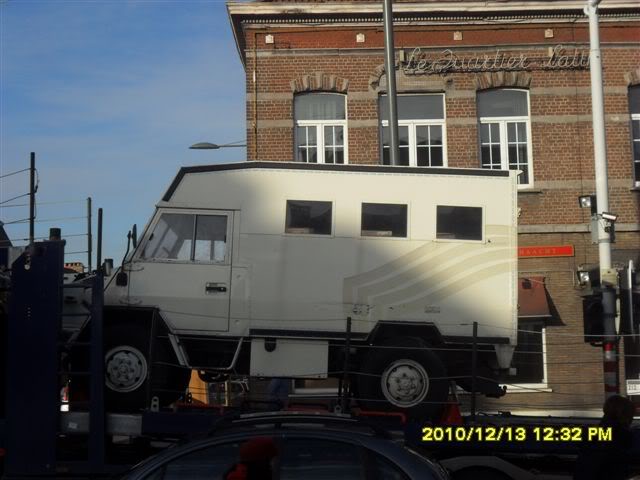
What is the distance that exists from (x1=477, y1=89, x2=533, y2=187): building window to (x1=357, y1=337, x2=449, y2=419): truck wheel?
12692mm

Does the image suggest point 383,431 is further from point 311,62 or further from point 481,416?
point 311,62

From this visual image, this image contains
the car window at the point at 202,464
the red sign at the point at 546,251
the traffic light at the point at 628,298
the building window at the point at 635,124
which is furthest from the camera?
the building window at the point at 635,124

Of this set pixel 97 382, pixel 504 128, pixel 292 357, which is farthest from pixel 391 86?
pixel 97 382

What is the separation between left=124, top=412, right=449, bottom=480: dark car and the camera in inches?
233

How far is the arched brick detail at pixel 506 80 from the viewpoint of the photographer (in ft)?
71.1

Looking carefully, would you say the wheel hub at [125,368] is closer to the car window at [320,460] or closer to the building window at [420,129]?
the car window at [320,460]

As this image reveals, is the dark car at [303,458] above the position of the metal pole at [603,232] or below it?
below

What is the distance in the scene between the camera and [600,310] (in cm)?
1414

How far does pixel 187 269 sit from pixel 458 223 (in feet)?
9.54

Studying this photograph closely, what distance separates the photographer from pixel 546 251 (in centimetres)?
2095

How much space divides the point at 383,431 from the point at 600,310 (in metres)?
8.56

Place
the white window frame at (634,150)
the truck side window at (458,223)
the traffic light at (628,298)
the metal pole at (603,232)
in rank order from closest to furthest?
the truck side window at (458,223) → the metal pole at (603,232) → the traffic light at (628,298) → the white window frame at (634,150)

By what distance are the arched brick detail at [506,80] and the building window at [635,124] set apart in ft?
8.09

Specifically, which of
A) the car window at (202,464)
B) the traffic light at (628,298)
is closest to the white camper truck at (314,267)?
the car window at (202,464)
